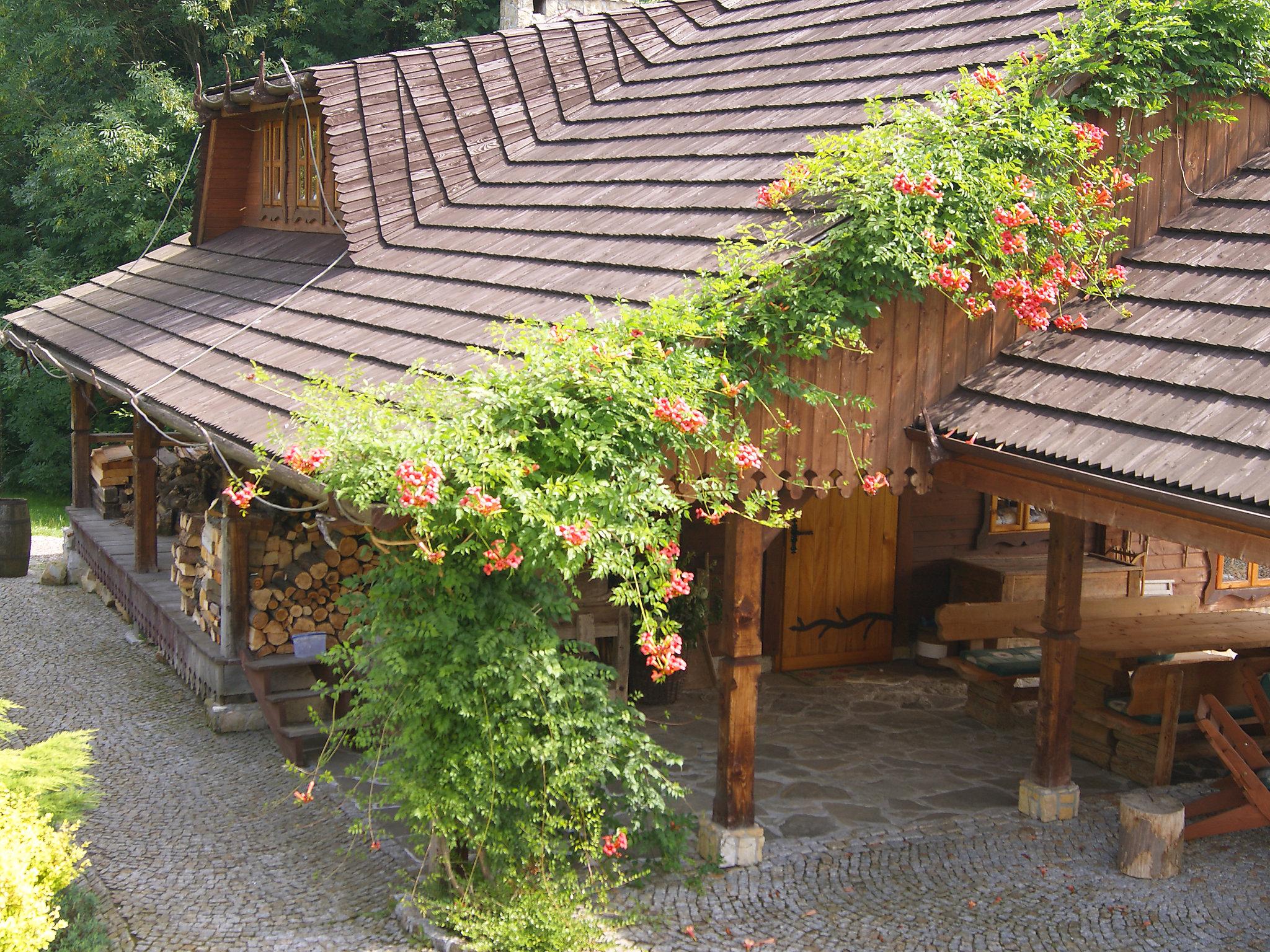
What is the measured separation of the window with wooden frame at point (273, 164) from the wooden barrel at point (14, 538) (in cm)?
440

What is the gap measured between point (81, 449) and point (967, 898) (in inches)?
434

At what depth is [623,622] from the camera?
8.59 meters

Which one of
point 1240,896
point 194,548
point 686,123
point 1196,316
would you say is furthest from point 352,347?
point 1240,896

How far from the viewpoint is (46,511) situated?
18672mm

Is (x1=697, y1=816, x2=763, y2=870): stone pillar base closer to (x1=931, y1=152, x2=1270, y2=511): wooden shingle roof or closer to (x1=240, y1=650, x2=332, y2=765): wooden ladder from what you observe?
(x1=931, y1=152, x2=1270, y2=511): wooden shingle roof

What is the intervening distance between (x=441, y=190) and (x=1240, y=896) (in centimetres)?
679

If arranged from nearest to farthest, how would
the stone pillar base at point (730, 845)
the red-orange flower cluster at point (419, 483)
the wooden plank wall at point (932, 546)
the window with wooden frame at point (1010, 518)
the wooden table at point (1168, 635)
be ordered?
1. the red-orange flower cluster at point (419, 483)
2. the stone pillar base at point (730, 845)
3. the wooden table at point (1168, 635)
4. the wooden plank wall at point (932, 546)
5. the window with wooden frame at point (1010, 518)

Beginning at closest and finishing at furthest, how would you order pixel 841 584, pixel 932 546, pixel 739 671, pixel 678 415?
pixel 678 415, pixel 739 671, pixel 841 584, pixel 932 546

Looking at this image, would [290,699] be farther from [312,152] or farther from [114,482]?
[114,482]

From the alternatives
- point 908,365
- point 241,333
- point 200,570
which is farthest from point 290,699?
point 908,365

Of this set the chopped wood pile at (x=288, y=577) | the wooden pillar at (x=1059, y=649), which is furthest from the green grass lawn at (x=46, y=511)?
the wooden pillar at (x=1059, y=649)

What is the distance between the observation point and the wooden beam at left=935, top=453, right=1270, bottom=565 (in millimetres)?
4941

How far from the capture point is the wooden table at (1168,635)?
7.86 m

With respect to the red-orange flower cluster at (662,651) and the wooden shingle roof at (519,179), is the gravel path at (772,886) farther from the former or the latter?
the wooden shingle roof at (519,179)
